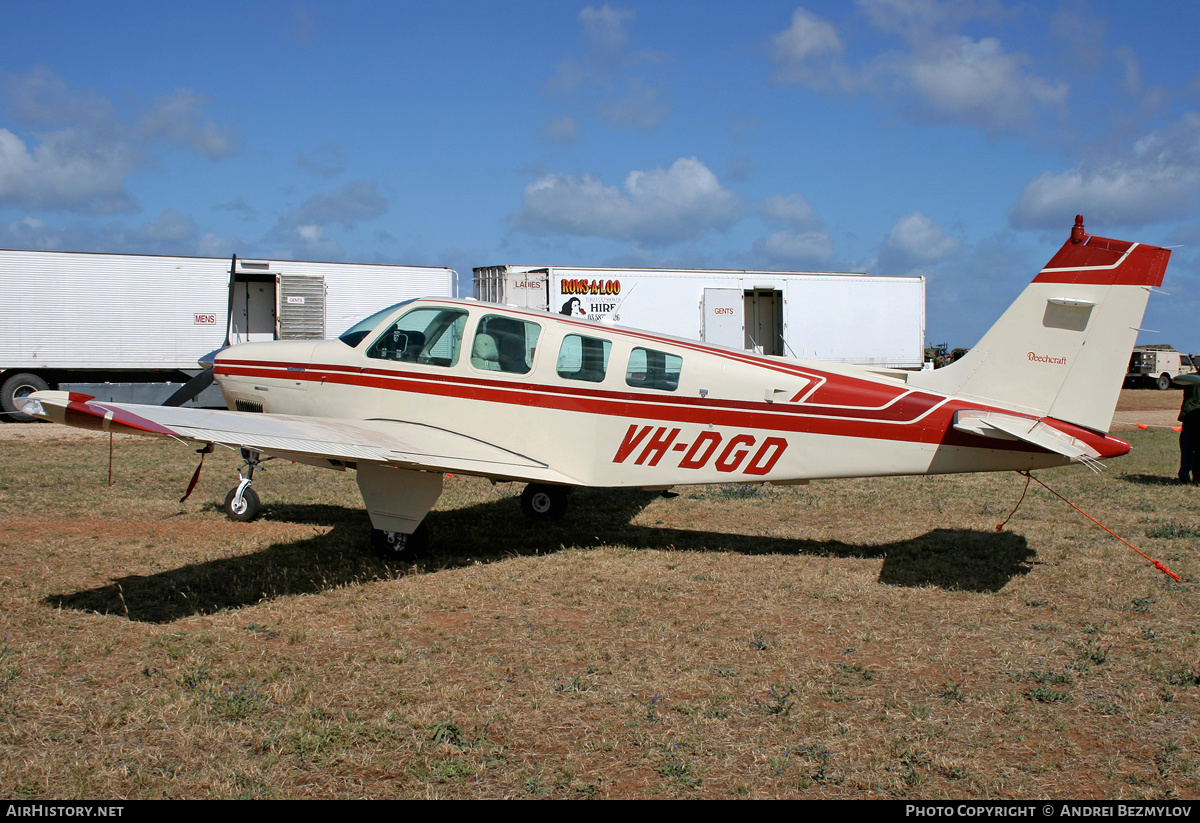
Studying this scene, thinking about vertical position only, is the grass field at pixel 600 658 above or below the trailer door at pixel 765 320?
below

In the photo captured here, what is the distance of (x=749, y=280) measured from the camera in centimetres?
2362

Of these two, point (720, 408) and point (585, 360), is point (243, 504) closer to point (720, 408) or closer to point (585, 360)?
point (585, 360)

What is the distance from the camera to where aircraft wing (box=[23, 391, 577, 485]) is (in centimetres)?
521

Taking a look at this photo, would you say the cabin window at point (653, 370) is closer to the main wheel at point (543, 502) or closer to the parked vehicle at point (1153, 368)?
the main wheel at point (543, 502)

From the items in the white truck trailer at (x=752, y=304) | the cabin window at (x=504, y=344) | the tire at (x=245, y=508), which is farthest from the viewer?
the white truck trailer at (x=752, y=304)

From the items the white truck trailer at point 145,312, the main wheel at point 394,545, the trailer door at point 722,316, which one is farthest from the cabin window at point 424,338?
the trailer door at point 722,316

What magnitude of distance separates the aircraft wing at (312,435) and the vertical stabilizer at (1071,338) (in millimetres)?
3746

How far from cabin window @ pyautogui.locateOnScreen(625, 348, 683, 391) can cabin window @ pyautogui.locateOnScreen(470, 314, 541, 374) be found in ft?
2.98

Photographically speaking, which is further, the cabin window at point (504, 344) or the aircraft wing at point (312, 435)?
the cabin window at point (504, 344)

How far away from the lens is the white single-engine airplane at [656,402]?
6.68 metres

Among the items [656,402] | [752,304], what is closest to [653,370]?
[656,402]

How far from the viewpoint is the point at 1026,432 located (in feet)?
20.6

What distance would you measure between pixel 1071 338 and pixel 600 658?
4.66 meters

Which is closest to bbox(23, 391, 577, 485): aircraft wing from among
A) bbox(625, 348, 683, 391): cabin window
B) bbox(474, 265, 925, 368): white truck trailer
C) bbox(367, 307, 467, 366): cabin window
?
bbox(367, 307, 467, 366): cabin window
